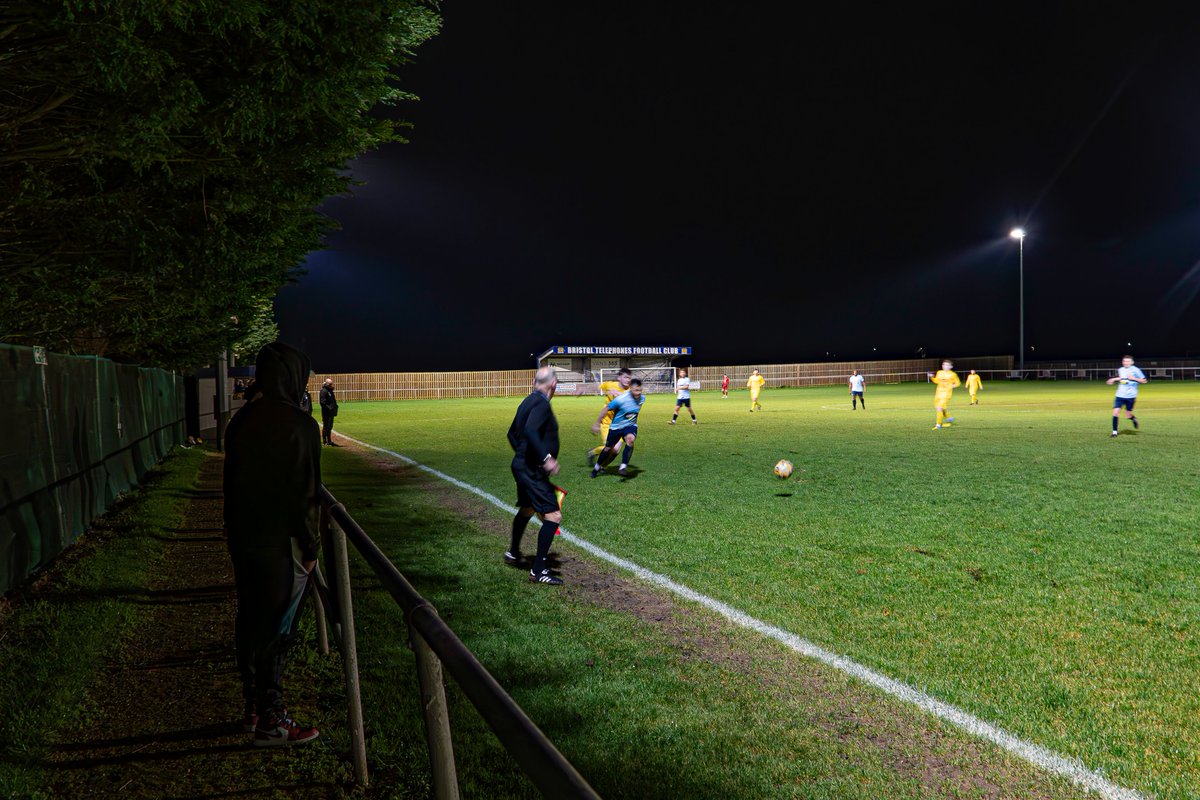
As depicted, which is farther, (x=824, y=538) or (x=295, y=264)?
(x=295, y=264)

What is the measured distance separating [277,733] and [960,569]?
5.58m

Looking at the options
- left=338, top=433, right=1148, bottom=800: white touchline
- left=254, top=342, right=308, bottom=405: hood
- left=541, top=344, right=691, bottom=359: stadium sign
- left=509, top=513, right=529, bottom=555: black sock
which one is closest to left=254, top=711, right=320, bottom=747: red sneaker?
left=254, top=342, right=308, bottom=405: hood

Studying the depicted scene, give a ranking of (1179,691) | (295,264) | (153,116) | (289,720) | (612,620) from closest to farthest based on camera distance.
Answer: (289,720) → (1179,691) → (153,116) → (612,620) → (295,264)

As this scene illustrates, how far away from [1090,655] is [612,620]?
9.92ft

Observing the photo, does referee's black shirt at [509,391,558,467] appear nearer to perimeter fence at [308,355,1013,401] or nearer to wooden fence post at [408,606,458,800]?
wooden fence post at [408,606,458,800]

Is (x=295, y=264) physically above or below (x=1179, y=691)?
above

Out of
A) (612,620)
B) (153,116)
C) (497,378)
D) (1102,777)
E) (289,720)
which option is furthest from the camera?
(497,378)

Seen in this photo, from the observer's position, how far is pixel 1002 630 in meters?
4.96

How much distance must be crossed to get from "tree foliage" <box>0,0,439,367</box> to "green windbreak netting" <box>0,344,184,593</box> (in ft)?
3.70

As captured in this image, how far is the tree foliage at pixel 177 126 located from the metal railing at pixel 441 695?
3187 mm

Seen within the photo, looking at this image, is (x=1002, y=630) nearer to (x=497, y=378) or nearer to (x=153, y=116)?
(x=153, y=116)

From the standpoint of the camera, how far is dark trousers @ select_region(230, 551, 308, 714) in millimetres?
3584

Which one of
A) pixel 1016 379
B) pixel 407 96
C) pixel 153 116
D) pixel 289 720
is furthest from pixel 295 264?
pixel 1016 379

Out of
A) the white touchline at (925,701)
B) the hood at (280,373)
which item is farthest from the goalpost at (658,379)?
the hood at (280,373)
